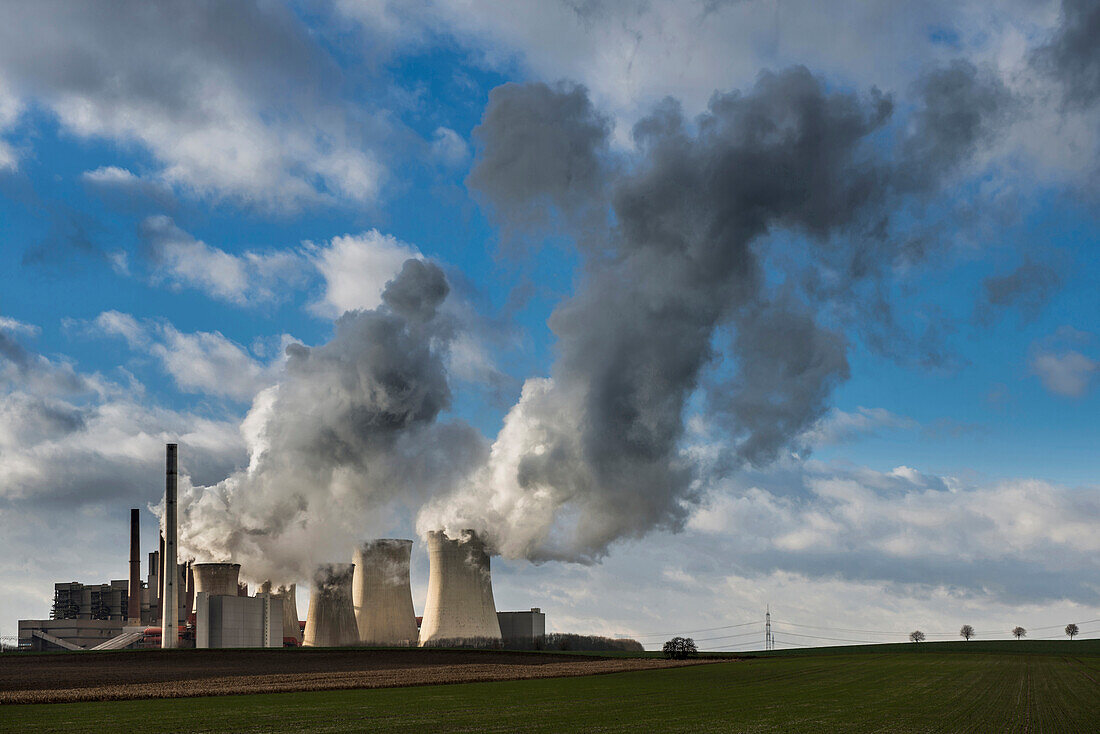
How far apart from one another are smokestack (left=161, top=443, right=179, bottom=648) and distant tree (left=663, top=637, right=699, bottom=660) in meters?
30.1

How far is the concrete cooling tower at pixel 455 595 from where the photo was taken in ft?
196

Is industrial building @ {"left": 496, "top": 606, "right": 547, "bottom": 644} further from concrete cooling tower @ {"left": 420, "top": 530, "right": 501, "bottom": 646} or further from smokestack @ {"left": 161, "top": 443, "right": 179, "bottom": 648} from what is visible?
smokestack @ {"left": 161, "top": 443, "right": 179, "bottom": 648}

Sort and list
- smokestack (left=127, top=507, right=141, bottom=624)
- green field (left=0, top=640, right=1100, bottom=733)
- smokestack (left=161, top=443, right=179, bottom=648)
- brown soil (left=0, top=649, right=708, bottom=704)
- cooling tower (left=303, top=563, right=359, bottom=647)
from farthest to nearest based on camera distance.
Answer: smokestack (left=127, top=507, right=141, bottom=624) → cooling tower (left=303, top=563, right=359, bottom=647) → smokestack (left=161, top=443, right=179, bottom=648) → brown soil (left=0, top=649, right=708, bottom=704) → green field (left=0, top=640, right=1100, bottom=733)

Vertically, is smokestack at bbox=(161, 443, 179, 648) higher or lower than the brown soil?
higher

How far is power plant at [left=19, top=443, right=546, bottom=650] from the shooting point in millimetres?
60281

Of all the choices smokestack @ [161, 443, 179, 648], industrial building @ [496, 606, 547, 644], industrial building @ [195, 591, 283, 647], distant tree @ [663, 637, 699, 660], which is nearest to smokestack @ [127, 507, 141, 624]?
smokestack @ [161, 443, 179, 648]

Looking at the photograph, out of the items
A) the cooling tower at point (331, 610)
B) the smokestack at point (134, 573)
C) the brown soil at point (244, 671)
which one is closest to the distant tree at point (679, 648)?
the brown soil at point (244, 671)

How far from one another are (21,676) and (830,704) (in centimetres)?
3090

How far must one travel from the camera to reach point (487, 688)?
102ft

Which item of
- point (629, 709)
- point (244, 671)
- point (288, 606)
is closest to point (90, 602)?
point (288, 606)

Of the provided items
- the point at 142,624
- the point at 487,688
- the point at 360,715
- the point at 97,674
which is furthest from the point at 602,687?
the point at 142,624

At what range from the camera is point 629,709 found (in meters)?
22.8

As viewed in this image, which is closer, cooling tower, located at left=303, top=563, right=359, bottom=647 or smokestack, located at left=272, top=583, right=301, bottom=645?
cooling tower, located at left=303, top=563, right=359, bottom=647

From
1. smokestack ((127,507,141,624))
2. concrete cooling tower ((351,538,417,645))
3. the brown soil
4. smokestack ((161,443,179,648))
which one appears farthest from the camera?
smokestack ((127,507,141,624))
